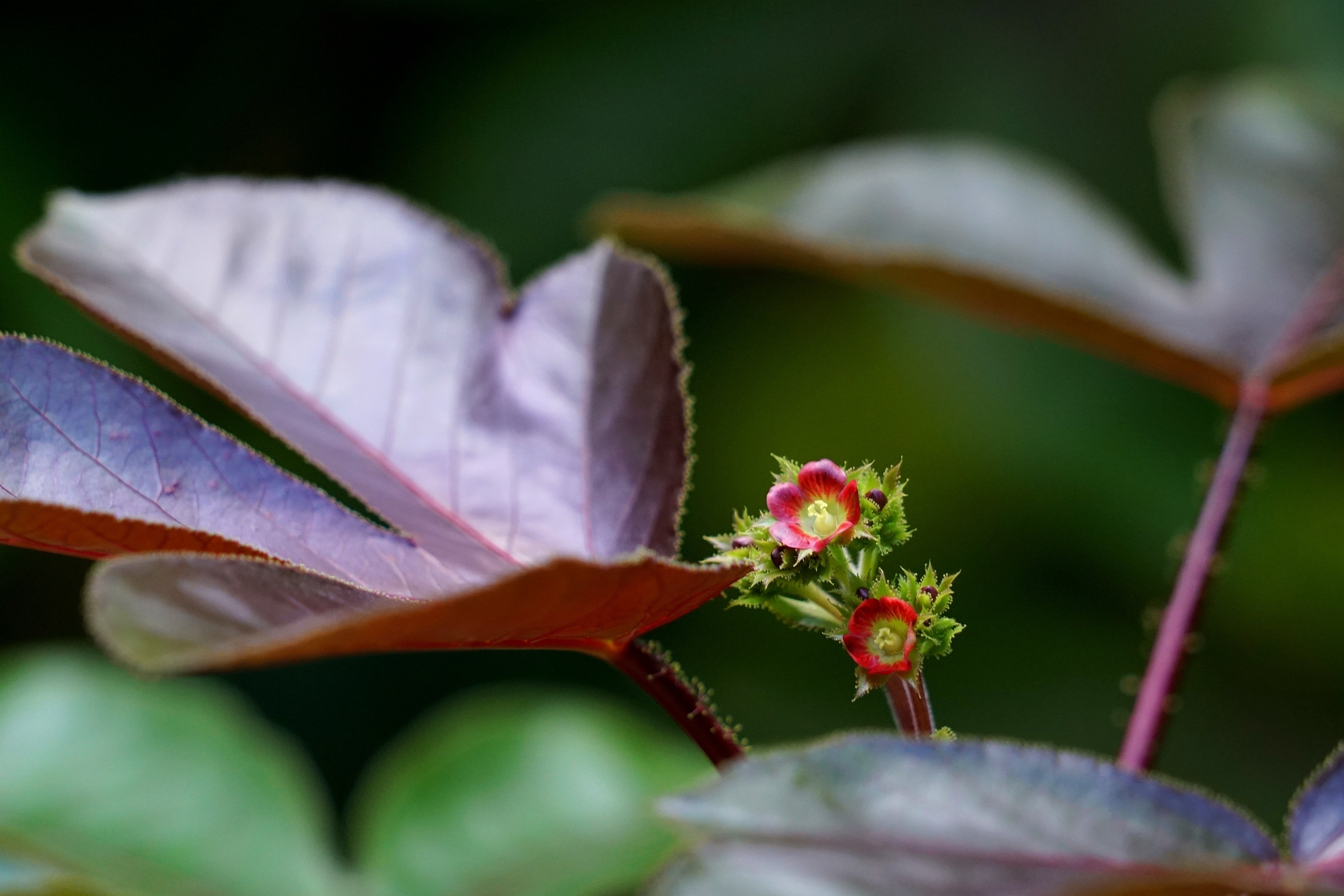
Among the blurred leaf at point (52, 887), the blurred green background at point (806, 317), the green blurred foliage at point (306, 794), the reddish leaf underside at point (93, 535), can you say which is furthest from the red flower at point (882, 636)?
the blurred green background at point (806, 317)

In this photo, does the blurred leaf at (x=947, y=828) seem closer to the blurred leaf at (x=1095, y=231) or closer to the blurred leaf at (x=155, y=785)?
the blurred leaf at (x=1095, y=231)

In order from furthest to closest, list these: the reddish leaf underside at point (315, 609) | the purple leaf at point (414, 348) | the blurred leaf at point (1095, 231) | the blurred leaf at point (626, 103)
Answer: the blurred leaf at point (626, 103)
the blurred leaf at point (1095, 231)
the purple leaf at point (414, 348)
the reddish leaf underside at point (315, 609)

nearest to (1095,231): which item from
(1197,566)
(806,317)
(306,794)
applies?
(1197,566)

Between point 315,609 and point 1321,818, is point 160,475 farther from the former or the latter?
point 1321,818

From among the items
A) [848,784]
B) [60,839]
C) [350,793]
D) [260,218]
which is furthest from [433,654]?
[848,784]

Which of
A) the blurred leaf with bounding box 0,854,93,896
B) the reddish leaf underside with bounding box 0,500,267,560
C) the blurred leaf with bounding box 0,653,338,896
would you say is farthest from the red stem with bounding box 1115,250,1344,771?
the blurred leaf with bounding box 0,653,338,896

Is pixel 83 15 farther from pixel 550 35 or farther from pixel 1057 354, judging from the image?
pixel 1057 354
